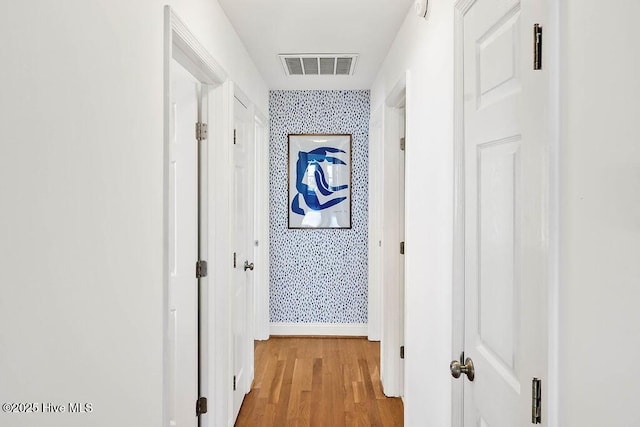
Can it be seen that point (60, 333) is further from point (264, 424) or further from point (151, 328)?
point (264, 424)

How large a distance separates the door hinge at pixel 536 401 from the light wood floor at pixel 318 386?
2118 millimetres

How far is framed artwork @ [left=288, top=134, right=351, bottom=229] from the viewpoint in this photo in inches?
182

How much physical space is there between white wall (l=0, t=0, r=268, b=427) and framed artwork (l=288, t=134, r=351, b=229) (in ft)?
10.1

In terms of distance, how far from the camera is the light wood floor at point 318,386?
9.71 ft

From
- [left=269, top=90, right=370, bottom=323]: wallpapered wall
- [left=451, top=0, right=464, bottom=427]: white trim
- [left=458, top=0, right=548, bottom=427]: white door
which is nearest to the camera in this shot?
[left=458, top=0, right=548, bottom=427]: white door

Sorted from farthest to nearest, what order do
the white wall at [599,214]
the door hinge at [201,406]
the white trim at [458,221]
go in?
the door hinge at [201,406], the white trim at [458,221], the white wall at [599,214]

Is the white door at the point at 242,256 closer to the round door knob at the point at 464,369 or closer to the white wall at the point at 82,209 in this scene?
the white wall at the point at 82,209

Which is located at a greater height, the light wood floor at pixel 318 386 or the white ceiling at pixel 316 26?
the white ceiling at pixel 316 26

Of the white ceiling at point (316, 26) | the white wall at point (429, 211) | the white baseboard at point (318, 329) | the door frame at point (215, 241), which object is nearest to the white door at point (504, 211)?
the white wall at point (429, 211)

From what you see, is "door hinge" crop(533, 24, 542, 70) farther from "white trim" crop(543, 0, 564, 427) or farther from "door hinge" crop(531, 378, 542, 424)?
"door hinge" crop(531, 378, 542, 424)

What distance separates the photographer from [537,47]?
962 mm

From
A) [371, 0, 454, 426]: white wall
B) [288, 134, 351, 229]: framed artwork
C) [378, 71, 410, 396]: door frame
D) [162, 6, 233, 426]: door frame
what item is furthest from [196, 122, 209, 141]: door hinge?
[288, 134, 351, 229]: framed artwork

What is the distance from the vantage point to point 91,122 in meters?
1.12

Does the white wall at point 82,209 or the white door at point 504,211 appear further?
the white door at point 504,211
